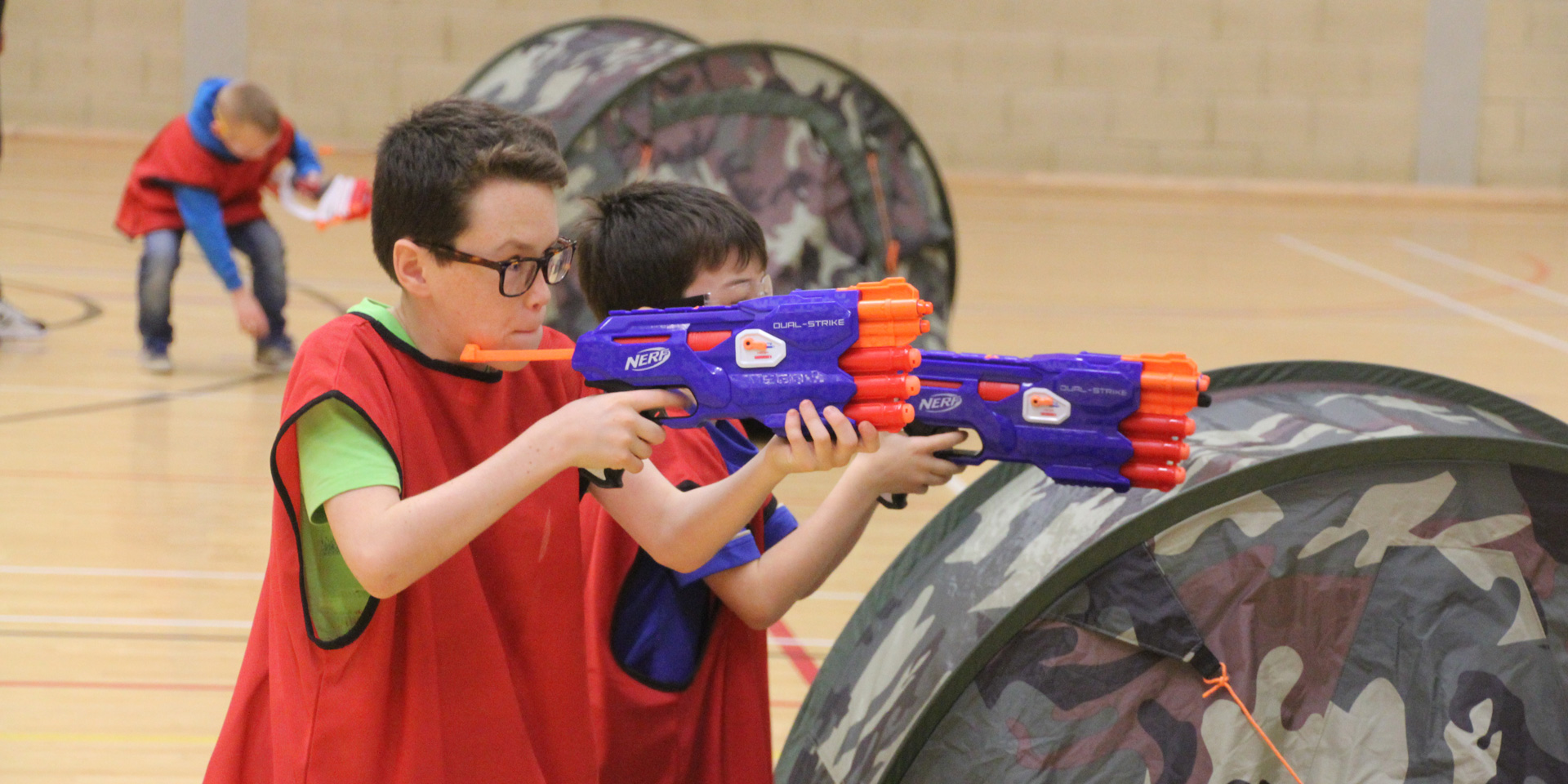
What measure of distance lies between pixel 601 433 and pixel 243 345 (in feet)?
17.6

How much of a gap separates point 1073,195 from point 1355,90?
8.32 feet

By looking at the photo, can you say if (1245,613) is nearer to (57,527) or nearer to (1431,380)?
(1431,380)

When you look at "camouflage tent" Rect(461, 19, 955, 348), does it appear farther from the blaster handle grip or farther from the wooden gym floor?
the blaster handle grip

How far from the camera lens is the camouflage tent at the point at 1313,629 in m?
1.83

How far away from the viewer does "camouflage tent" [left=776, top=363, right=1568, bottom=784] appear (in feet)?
6.00

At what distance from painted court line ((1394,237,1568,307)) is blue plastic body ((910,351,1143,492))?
7.77m

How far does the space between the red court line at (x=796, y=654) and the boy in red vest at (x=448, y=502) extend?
1588mm

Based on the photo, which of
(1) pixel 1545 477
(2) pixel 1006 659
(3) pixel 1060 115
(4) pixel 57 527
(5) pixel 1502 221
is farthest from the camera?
(3) pixel 1060 115

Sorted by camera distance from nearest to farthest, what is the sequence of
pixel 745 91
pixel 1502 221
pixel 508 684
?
pixel 508 684, pixel 745 91, pixel 1502 221

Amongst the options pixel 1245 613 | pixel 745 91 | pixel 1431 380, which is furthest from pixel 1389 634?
pixel 745 91

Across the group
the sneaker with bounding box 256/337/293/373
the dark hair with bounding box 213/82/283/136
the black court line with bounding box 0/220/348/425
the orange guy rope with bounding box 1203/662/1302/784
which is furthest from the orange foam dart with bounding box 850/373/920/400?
the sneaker with bounding box 256/337/293/373

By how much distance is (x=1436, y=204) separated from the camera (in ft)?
41.5

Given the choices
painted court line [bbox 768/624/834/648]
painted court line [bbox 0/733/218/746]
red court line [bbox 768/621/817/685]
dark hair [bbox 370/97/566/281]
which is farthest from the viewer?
painted court line [bbox 768/624/834/648]

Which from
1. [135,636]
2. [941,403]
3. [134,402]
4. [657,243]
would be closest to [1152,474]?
[941,403]
